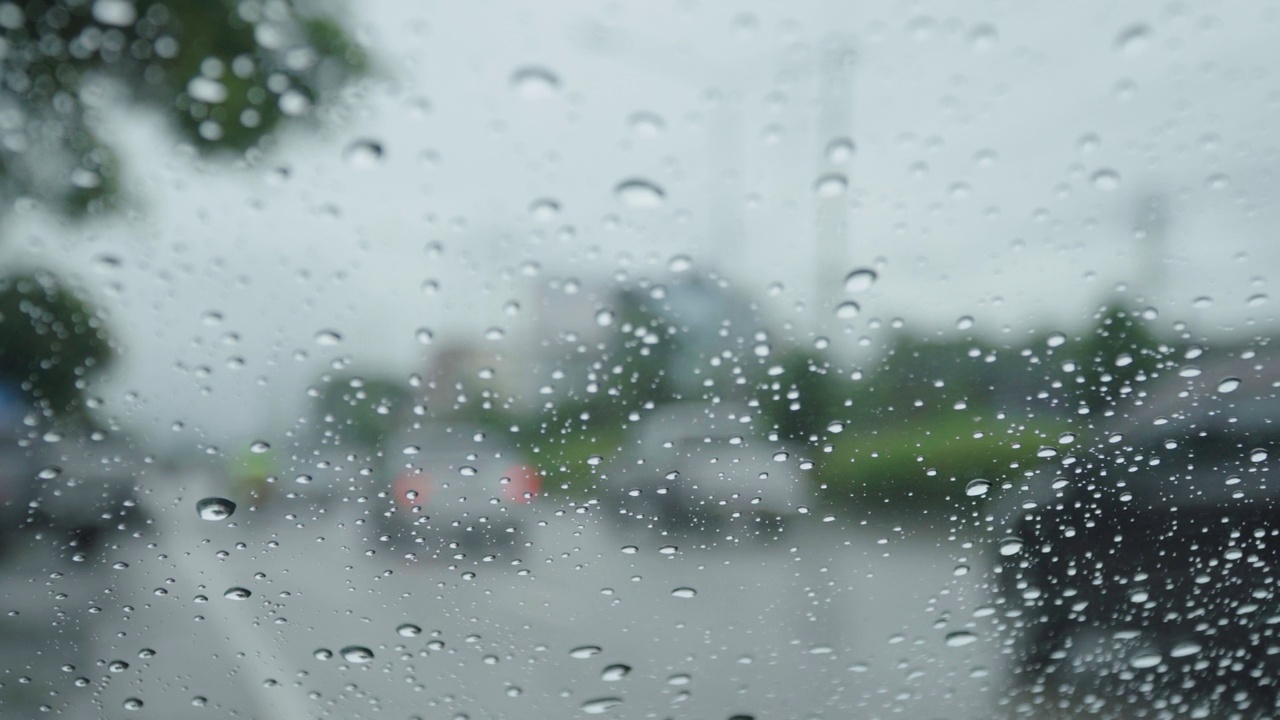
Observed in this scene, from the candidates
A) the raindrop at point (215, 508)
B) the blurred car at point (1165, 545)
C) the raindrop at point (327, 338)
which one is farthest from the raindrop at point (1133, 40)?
the raindrop at point (215, 508)

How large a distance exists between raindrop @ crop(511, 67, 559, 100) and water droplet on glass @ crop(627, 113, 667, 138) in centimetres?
15

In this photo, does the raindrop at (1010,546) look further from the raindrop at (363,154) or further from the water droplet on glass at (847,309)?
the raindrop at (363,154)

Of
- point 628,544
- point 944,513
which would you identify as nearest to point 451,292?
point 628,544

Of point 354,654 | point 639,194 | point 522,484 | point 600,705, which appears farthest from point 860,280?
→ point 354,654

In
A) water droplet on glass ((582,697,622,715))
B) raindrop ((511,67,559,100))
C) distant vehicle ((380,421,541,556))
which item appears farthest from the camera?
water droplet on glass ((582,697,622,715))

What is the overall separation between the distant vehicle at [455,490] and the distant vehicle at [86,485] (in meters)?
0.50

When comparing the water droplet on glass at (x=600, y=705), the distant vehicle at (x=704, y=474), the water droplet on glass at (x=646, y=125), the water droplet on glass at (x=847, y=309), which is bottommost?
the water droplet on glass at (x=600, y=705)

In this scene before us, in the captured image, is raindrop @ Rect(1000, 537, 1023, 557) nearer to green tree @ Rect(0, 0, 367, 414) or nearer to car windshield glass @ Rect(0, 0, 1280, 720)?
car windshield glass @ Rect(0, 0, 1280, 720)

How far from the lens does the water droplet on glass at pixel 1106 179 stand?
1764 mm

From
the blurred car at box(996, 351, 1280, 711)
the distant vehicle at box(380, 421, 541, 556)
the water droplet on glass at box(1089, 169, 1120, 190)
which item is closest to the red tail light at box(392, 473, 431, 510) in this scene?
the distant vehicle at box(380, 421, 541, 556)

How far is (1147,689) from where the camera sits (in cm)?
209

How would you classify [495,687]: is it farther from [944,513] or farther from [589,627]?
[944,513]

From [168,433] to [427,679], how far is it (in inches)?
29.5

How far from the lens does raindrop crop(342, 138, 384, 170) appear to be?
1.55 metres
